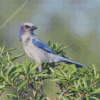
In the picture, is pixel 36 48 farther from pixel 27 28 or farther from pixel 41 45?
pixel 27 28

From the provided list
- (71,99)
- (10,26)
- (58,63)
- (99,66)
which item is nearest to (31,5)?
(10,26)

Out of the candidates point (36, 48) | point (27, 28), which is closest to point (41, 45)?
point (36, 48)

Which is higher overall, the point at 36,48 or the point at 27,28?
the point at 27,28

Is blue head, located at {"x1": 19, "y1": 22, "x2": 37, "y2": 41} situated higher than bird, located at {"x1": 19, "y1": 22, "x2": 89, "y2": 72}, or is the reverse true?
blue head, located at {"x1": 19, "y1": 22, "x2": 37, "y2": 41}

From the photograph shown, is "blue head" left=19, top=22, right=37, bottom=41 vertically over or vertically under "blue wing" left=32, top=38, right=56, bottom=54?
over

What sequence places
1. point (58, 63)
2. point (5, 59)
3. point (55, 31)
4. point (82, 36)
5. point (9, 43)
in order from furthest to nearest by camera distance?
point (82, 36) < point (55, 31) < point (9, 43) < point (58, 63) < point (5, 59)

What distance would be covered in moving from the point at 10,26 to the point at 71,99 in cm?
184

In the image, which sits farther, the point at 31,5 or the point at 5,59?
the point at 31,5

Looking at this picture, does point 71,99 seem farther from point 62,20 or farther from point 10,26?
point 62,20

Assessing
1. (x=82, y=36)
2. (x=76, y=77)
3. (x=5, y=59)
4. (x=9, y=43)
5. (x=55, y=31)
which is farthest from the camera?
(x=82, y=36)

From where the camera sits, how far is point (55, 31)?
2736mm

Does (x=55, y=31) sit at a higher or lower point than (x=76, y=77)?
higher

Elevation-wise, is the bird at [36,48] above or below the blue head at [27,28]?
below

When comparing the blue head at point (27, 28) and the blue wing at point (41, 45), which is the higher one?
the blue head at point (27, 28)
